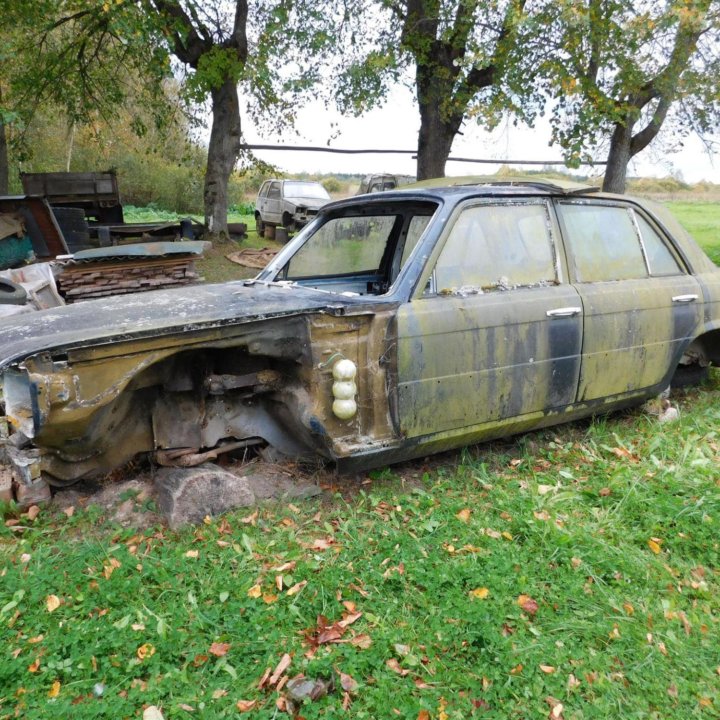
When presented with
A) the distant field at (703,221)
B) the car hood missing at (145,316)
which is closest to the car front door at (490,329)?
the car hood missing at (145,316)

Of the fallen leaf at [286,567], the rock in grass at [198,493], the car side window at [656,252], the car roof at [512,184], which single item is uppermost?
the car roof at [512,184]

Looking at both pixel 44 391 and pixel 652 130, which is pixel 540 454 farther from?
pixel 652 130

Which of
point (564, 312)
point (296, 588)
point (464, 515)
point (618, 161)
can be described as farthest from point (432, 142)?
point (296, 588)

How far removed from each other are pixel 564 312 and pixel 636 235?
1066 millimetres

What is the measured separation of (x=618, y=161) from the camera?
41.3ft

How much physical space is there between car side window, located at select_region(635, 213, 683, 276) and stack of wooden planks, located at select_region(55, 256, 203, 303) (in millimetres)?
5665

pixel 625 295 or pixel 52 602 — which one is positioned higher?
pixel 625 295

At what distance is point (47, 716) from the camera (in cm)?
221

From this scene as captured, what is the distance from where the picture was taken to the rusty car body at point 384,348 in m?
3.01

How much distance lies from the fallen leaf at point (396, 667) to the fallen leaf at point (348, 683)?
0.52ft

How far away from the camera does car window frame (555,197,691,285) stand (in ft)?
13.5

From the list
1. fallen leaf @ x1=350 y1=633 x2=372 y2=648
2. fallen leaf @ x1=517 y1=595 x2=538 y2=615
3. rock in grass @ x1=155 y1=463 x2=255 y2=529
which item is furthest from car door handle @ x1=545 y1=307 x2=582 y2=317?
fallen leaf @ x1=350 y1=633 x2=372 y2=648

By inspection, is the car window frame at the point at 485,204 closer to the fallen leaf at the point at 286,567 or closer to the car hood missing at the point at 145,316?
the car hood missing at the point at 145,316

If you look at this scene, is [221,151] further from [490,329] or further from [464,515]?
[464,515]
